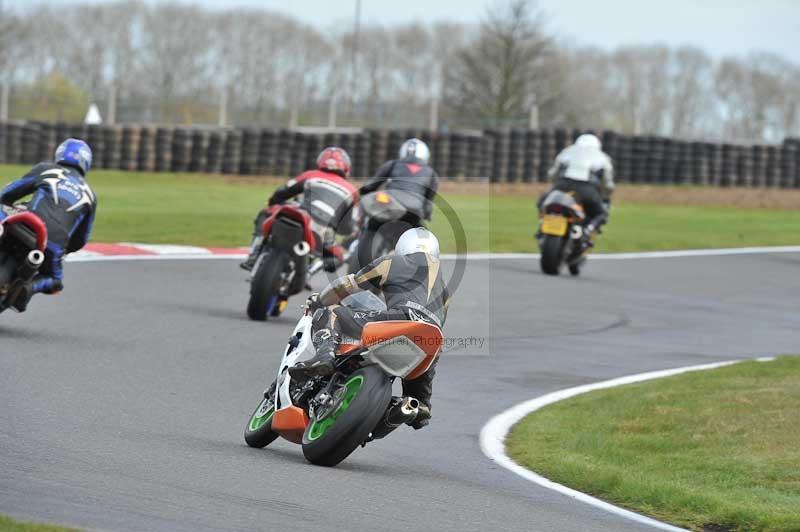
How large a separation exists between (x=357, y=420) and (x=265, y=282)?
5.94m

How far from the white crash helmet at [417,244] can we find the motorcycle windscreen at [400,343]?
0.54 metres

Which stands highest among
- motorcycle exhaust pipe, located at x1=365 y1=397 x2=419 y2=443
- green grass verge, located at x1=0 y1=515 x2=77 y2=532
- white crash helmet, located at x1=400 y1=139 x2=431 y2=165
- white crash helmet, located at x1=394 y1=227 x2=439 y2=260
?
white crash helmet, located at x1=400 y1=139 x2=431 y2=165

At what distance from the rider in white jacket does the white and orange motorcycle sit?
11.1 metres

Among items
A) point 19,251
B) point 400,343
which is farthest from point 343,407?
point 19,251

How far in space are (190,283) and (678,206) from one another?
19348mm

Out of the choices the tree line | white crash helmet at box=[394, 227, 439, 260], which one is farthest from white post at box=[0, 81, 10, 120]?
white crash helmet at box=[394, 227, 439, 260]

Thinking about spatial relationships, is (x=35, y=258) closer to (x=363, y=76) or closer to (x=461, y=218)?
(x=461, y=218)

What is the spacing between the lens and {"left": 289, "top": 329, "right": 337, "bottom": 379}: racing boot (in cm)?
741

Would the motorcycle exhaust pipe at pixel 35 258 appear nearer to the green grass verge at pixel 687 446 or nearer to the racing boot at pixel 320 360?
the green grass verge at pixel 687 446

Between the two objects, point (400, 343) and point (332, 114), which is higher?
point (332, 114)

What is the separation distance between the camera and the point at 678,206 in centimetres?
3294

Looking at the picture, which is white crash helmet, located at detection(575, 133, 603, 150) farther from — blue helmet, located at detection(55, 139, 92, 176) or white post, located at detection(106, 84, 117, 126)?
white post, located at detection(106, 84, 117, 126)

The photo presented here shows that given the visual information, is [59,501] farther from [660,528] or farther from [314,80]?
[314,80]

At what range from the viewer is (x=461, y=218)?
24656mm
